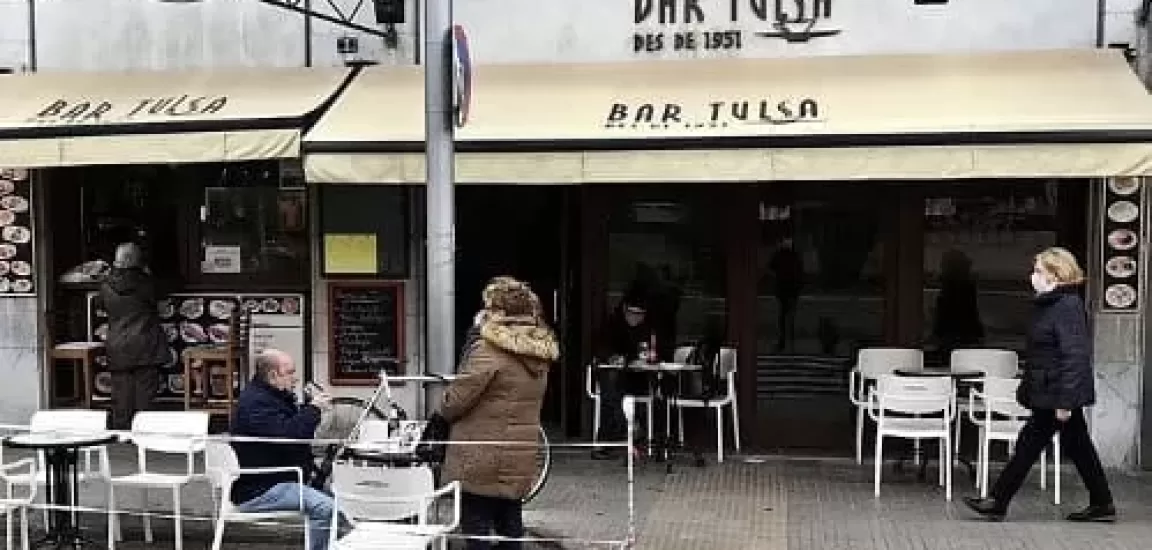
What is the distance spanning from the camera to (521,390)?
607 centimetres

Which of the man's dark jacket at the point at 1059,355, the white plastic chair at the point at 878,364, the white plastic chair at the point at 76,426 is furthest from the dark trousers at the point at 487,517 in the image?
the white plastic chair at the point at 878,364

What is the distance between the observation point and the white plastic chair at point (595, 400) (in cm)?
934

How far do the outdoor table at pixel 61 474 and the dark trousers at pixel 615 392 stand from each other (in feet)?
12.8

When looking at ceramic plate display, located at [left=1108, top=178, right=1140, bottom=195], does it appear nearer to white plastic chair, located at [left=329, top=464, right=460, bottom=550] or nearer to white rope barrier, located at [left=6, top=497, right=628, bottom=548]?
white rope barrier, located at [left=6, top=497, right=628, bottom=548]

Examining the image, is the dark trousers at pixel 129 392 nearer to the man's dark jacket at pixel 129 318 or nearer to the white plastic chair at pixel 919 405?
the man's dark jacket at pixel 129 318

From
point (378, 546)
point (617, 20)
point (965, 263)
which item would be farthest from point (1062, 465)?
point (378, 546)

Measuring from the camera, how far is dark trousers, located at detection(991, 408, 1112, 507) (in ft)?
24.5

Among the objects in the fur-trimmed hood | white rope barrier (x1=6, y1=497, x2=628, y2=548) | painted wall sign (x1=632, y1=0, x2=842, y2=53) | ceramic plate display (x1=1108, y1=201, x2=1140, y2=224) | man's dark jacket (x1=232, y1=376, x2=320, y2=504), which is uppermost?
painted wall sign (x1=632, y1=0, x2=842, y2=53)

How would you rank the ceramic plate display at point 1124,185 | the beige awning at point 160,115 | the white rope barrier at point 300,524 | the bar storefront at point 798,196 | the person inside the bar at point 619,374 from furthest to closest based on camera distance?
the person inside the bar at point 619,374 < the ceramic plate display at point 1124,185 < the beige awning at point 160,115 < the bar storefront at point 798,196 < the white rope barrier at point 300,524

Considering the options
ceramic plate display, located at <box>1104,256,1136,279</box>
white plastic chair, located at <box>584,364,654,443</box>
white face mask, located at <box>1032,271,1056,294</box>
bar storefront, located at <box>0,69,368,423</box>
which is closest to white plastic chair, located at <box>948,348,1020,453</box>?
ceramic plate display, located at <box>1104,256,1136,279</box>

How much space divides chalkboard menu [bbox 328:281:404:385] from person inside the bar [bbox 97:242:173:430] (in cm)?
138

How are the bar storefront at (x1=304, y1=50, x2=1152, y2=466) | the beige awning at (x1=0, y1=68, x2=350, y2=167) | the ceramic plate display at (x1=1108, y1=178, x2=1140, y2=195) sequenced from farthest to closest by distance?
the ceramic plate display at (x1=1108, y1=178, x2=1140, y2=195) < the beige awning at (x1=0, y1=68, x2=350, y2=167) < the bar storefront at (x1=304, y1=50, x2=1152, y2=466)

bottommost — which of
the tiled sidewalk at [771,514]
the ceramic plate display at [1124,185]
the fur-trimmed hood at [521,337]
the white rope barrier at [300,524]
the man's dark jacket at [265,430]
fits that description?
the tiled sidewalk at [771,514]

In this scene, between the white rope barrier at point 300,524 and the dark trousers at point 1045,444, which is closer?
the white rope barrier at point 300,524
